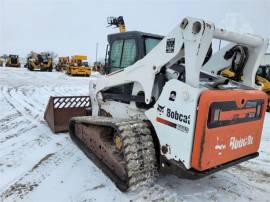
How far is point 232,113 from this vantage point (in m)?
3.31

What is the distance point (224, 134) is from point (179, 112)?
2.00 feet

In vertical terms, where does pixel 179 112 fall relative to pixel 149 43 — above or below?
below

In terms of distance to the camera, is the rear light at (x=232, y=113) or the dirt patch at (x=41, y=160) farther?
the dirt patch at (x=41, y=160)

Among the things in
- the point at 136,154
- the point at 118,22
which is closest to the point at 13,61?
the point at 118,22

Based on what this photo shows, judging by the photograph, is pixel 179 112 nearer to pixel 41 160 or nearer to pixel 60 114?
pixel 41 160

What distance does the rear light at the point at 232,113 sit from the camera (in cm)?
A: 307

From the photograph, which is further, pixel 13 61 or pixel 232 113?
pixel 13 61

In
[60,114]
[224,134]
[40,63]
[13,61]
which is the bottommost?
[13,61]

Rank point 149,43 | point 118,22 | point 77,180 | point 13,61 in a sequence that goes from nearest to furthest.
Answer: point 77,180
point 149,43
point 118,22
point 13,61

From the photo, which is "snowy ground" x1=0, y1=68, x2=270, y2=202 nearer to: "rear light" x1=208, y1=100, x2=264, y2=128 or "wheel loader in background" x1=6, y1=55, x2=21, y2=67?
"rear light" x1=208, y1=100, x2=264, y2=128

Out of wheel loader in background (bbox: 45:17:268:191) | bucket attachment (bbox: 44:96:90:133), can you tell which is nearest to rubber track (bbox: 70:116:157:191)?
wheel loader in background (bbox: 45:17:268:191)

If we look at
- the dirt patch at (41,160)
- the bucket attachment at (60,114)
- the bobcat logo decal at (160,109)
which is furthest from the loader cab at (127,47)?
the dirt patch at (41,160)

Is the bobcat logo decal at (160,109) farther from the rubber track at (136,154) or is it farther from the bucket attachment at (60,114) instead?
the bucket attachment at (60,114)

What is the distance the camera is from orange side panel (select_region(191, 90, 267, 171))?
2.98 metres
